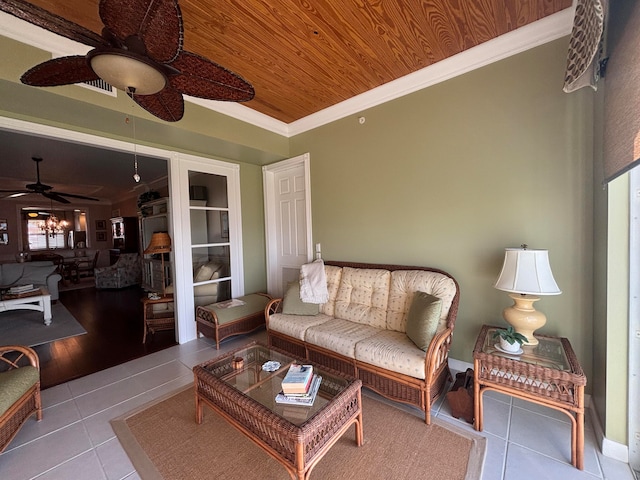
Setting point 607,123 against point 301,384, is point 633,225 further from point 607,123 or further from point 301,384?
point 301,384

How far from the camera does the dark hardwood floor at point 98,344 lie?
2.71 m

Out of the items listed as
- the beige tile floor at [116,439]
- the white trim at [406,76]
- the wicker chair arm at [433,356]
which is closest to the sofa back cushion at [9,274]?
the beige tile floor at [116,439]

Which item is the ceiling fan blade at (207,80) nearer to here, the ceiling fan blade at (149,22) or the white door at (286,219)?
the ceiling fan blade at (149,22)

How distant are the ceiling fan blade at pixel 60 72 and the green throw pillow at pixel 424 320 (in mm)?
2511

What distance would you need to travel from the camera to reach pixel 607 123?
141cm

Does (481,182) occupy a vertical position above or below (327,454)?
above

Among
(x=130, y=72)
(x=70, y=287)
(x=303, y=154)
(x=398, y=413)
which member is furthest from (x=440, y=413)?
(x=70, y=287)

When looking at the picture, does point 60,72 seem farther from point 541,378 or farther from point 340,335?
point 541,378

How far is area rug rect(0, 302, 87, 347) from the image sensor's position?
134 inches

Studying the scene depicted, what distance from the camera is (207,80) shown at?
1465 millimetres

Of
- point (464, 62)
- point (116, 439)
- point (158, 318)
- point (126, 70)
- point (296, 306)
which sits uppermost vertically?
point (464, 62)

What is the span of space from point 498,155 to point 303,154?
7.45 feet

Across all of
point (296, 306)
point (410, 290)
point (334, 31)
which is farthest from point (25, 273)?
point (410, 290)

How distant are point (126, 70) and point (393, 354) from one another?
230cm
